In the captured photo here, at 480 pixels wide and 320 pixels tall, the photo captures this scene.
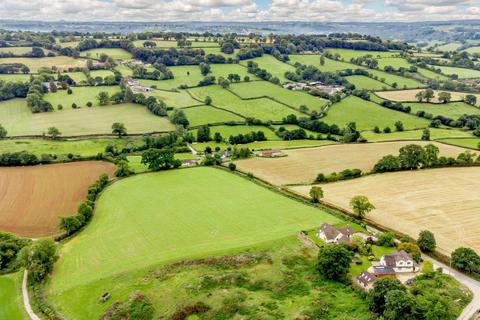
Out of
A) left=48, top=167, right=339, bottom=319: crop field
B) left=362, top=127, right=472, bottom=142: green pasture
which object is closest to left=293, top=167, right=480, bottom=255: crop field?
left=48, top=167, right=339, bottom=319: crop field

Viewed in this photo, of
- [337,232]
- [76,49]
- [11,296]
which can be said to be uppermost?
[76,49]

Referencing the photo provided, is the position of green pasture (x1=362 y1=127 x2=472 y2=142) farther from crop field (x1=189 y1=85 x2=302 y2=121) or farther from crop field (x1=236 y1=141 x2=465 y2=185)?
crop field (x1=189 y1=85 x2=302 y2=121)

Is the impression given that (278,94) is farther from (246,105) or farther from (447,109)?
(447,109)

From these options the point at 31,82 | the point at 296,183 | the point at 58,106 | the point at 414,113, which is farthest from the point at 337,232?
the point at 31,82

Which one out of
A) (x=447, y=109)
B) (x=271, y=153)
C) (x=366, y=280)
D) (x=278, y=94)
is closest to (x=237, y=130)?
(x=271, y=153)

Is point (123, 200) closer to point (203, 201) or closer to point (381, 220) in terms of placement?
point (203, 201)

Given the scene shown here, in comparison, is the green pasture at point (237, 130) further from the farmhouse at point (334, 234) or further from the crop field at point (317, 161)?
the farmhouse at point (334, 234)

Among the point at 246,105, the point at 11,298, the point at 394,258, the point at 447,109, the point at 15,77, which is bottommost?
the point at 11,298
